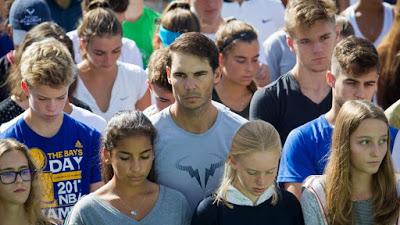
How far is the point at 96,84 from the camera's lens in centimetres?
771

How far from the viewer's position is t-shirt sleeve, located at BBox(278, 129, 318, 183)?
5637 millimetres

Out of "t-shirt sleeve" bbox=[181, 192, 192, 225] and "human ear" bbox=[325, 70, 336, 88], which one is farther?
"human ear" bbox=[325, 70, 336, 88]

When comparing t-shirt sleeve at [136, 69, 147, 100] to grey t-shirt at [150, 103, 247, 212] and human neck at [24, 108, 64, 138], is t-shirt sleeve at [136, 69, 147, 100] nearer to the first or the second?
human neck at [24, 108, 64, 138]

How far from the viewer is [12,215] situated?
17.9 ft

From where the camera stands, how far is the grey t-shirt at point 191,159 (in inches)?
213

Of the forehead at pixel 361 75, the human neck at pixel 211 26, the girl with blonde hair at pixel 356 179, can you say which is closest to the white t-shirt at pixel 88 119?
the forehead at pixel 361 75

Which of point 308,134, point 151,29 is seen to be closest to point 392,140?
point 308,134

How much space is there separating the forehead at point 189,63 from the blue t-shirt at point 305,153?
1.96 ft

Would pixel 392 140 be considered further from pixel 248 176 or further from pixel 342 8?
pixel 342 8

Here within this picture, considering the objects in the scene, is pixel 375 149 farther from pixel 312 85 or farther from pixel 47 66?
pixel 47 66

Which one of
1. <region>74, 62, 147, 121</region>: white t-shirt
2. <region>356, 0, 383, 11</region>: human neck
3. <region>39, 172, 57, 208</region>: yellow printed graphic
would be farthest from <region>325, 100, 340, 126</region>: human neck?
<region>356, 0, 383, 11</region>: human neck

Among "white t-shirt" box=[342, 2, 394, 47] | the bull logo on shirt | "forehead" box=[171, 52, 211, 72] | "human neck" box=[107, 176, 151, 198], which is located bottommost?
"human neck" box=[107, 176, 151, 198]

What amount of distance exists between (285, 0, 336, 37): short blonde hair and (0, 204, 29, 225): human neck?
81.5 inches

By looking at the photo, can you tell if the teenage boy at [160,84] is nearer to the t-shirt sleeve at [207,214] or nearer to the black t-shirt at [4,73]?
the t-shirt sleeve at [207,214]
